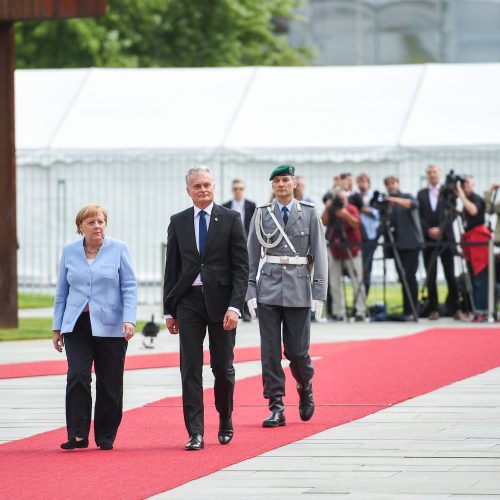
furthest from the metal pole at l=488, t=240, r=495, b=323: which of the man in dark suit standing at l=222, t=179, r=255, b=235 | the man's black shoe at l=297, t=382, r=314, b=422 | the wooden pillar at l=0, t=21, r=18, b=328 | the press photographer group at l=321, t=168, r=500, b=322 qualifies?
the man's black shoe at l=297, t=382, r=314, b=422

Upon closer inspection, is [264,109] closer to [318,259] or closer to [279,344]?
[318,259]

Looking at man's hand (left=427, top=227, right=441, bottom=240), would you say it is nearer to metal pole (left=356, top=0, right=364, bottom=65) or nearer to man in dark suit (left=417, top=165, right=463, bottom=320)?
man in dark suit (left=417, top=165, right=463, bottom=320)

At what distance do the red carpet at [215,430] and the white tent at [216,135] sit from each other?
7380mm

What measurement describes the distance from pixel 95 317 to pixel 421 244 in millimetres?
11527

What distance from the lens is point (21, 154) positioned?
25516 mm

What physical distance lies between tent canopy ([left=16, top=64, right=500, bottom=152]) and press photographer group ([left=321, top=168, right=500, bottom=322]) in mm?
2568

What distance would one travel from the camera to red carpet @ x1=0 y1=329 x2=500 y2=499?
27.6 feet

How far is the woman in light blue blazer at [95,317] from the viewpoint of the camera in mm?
9984

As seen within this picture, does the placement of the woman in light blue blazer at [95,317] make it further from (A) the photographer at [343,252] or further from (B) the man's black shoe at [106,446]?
(A) the photographer at [343,252]

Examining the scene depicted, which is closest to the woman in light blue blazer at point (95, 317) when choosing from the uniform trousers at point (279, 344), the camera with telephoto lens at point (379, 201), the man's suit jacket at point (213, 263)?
the man's suit jacket at point (213, 263)

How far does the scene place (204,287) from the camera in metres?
9.80

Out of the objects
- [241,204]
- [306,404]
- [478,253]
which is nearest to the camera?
[306,404]

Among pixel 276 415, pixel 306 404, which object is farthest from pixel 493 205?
pixel 276 415

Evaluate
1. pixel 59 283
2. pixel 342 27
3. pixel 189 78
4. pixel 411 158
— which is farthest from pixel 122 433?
pixel 342 27
